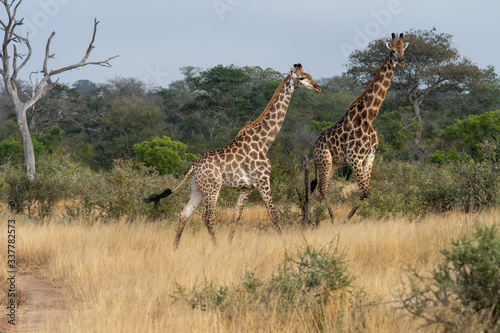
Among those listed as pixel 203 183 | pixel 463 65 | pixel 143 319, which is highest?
pixel 463 65

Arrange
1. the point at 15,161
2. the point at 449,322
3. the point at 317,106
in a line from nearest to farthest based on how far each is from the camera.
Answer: the point at 449,322 < the point at 15,161 < the point at 317,106

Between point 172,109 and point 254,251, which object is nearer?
point 254,251

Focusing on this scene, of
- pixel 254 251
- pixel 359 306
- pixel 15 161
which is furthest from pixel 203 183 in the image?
pixel 15 161

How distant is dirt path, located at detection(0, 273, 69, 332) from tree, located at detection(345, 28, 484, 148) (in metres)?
27.2

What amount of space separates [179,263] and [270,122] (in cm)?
247

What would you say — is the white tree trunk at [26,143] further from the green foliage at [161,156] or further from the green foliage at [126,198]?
the green foliage at [126,198]

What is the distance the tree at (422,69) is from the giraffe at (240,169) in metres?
24.6

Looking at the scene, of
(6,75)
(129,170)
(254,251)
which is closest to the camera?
(254,251)

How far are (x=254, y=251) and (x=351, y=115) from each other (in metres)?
3.13

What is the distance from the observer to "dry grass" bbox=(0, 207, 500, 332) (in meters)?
4.26

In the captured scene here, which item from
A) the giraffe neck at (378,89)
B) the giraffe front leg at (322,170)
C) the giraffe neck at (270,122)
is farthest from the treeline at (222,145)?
the giraffe neck at (378,89)

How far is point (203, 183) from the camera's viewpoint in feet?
24.1

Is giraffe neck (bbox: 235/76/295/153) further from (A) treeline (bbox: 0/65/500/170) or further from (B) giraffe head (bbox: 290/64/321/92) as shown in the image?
(A) treeline (bbox: 0/65/500/170)

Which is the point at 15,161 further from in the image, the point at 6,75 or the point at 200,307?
the point at 200,307
